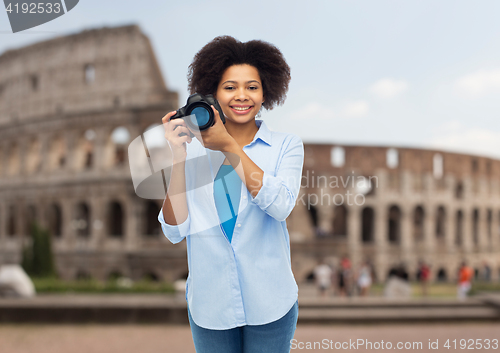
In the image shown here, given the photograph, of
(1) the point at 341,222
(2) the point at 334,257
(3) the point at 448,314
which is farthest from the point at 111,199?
(3) the point at 448,314

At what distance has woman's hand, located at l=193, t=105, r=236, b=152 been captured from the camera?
4.28ft

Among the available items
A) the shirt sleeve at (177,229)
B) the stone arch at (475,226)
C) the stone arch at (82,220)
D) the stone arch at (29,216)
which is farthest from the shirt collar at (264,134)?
the stone arch at (475,226)

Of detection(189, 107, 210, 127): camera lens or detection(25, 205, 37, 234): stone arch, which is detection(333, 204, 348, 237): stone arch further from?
detection(189, 107, 210, 127): camera lens

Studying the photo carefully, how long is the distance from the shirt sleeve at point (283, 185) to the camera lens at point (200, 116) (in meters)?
0.26

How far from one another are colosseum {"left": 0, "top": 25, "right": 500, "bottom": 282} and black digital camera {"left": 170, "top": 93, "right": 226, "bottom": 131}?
1614cm

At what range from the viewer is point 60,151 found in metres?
24.5

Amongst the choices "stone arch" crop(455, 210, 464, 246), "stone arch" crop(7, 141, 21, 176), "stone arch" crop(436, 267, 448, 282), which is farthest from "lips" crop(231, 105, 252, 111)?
"stone arch" crop(455, 210, 464, 246)

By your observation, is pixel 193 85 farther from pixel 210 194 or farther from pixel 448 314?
pixel 448 314

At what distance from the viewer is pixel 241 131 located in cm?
161

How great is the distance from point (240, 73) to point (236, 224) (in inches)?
22.4

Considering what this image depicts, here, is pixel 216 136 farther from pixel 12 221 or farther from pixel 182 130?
pixel 12 221

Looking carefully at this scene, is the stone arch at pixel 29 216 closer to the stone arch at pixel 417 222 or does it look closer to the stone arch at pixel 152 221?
the stone arch at pixel 152 221

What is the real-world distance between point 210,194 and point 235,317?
42 cm

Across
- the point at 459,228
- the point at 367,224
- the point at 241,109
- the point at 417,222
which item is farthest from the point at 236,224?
the point at 459,228
